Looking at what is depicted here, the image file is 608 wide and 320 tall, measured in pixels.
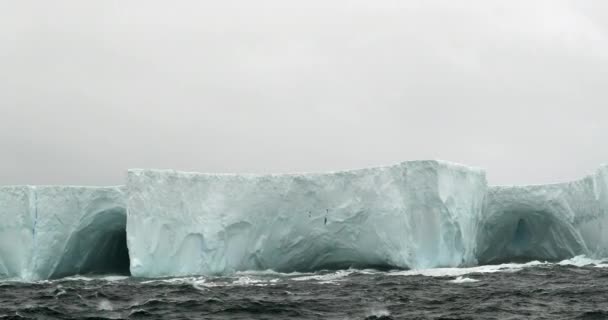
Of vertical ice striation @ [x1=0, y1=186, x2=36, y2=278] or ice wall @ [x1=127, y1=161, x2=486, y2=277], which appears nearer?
ice wall @ [x1=127, y1=161, x2=486, y2=277]

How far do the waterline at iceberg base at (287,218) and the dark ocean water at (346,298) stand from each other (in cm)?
340

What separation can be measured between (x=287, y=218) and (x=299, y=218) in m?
0.36

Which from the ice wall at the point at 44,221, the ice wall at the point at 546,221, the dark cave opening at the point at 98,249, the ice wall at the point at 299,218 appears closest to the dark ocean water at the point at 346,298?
the ice wall at the point at 299,218

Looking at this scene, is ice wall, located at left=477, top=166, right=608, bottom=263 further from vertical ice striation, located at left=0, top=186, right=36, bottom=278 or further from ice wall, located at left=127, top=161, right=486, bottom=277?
vertical ice striation, located at left=0, top=186, right=36, bottom=278

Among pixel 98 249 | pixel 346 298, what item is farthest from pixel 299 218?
pixel 346 298

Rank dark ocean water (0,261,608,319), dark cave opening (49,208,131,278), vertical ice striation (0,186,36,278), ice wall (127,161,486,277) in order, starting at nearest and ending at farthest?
dark ocean water (0,261,608,319)
ice wall (127,161,486,277)
vertical ice striation (0,186,36,278)
dark cave opening (49,208,131,278)

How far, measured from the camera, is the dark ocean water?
40.0 ft

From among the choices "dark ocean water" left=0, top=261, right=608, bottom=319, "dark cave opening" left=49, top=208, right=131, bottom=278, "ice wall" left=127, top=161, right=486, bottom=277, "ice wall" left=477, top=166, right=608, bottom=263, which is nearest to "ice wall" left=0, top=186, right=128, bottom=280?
"dark cave opening" left=49, top=208, right=131, bottom=278

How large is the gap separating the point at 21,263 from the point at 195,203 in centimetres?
579

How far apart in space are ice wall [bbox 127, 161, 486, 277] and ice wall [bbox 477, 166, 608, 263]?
5.96 ft

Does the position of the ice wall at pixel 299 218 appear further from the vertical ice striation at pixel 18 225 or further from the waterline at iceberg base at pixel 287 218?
the vertical ice striation at pixel 18 225

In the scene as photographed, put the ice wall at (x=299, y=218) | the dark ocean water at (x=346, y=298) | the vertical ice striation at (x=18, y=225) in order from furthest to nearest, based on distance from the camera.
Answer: the vertical ice striation at (x=18, y=225) < the ice wall at (x=299, y=218) < the dark ocean water at (x=346, y=298)

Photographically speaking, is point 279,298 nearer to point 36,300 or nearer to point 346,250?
point 36,300

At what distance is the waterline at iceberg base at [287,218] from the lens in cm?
2338
